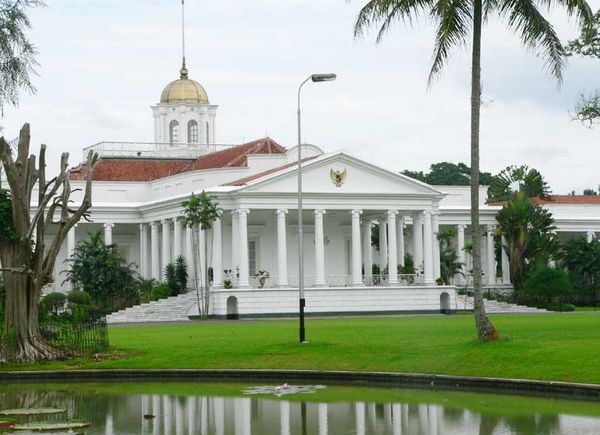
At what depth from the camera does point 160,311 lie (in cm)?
6228

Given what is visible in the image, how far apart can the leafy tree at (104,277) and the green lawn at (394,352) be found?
24.4m

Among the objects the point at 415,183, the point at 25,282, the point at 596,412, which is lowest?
the point at 596,412

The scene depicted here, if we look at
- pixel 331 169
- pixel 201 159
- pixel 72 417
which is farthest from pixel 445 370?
pixel 201 159

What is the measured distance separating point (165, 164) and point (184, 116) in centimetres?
393

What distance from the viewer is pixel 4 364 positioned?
30344 millimetres

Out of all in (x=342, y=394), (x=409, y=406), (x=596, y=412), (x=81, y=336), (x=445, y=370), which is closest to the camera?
(x=596, y=412)

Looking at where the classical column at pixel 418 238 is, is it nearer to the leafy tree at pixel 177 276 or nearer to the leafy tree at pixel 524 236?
the leafy tree at pixel 524 236

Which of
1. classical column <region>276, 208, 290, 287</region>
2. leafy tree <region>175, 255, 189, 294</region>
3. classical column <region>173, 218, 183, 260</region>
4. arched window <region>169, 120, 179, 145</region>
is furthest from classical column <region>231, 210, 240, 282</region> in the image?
arched window <region>169, 120, 179, 145</region>

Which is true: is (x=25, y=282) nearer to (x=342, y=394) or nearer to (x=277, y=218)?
(x=342, y=394)

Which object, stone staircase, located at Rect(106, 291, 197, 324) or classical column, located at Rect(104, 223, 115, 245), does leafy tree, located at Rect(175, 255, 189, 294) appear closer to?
stone staircase, located at Rect(106, 291, 197, 324)

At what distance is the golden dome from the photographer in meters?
83.7

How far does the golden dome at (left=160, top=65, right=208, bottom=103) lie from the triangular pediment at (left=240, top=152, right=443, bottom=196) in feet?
61.6

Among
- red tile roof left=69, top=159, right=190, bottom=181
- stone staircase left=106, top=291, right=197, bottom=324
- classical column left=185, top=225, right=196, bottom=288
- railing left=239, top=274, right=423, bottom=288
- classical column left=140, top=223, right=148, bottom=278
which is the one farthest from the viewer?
red tile roof left=69, top=159, right=190, bottom=181

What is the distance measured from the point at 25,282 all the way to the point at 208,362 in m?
5.04
